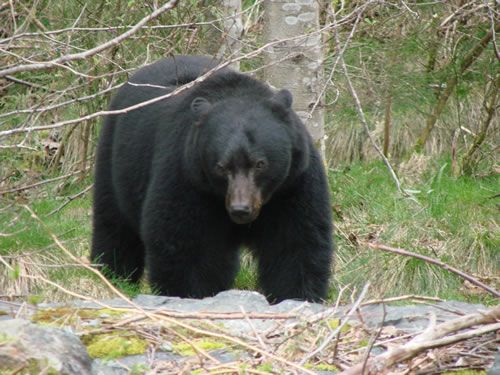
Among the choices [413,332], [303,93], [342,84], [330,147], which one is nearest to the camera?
[413,332]

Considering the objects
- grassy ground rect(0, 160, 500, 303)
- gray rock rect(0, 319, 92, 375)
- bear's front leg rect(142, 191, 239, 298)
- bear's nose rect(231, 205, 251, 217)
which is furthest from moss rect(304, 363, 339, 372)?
grassy ground rect(0, 160, 500, 303)

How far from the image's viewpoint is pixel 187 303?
15.1ft

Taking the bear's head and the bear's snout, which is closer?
the bear's snout

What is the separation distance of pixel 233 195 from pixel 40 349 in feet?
Result: 8.69

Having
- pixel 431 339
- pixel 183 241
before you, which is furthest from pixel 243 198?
pixel 431 339

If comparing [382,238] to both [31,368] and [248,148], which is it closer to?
[248,148]

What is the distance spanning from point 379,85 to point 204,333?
24.5 feet

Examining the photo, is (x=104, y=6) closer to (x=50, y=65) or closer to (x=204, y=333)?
(x=50, y=65)

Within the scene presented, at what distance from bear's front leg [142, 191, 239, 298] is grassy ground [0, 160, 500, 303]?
24.3 inches

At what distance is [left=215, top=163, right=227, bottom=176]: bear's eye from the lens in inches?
233

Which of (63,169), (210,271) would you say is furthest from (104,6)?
(210,271)

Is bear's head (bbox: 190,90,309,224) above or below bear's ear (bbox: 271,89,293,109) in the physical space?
below

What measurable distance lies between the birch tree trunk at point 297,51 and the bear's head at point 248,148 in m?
1.41

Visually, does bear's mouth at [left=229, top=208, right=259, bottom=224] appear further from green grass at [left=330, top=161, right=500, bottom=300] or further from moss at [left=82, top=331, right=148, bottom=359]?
moss at [left=82, top=331, right=148, bottom=359]
